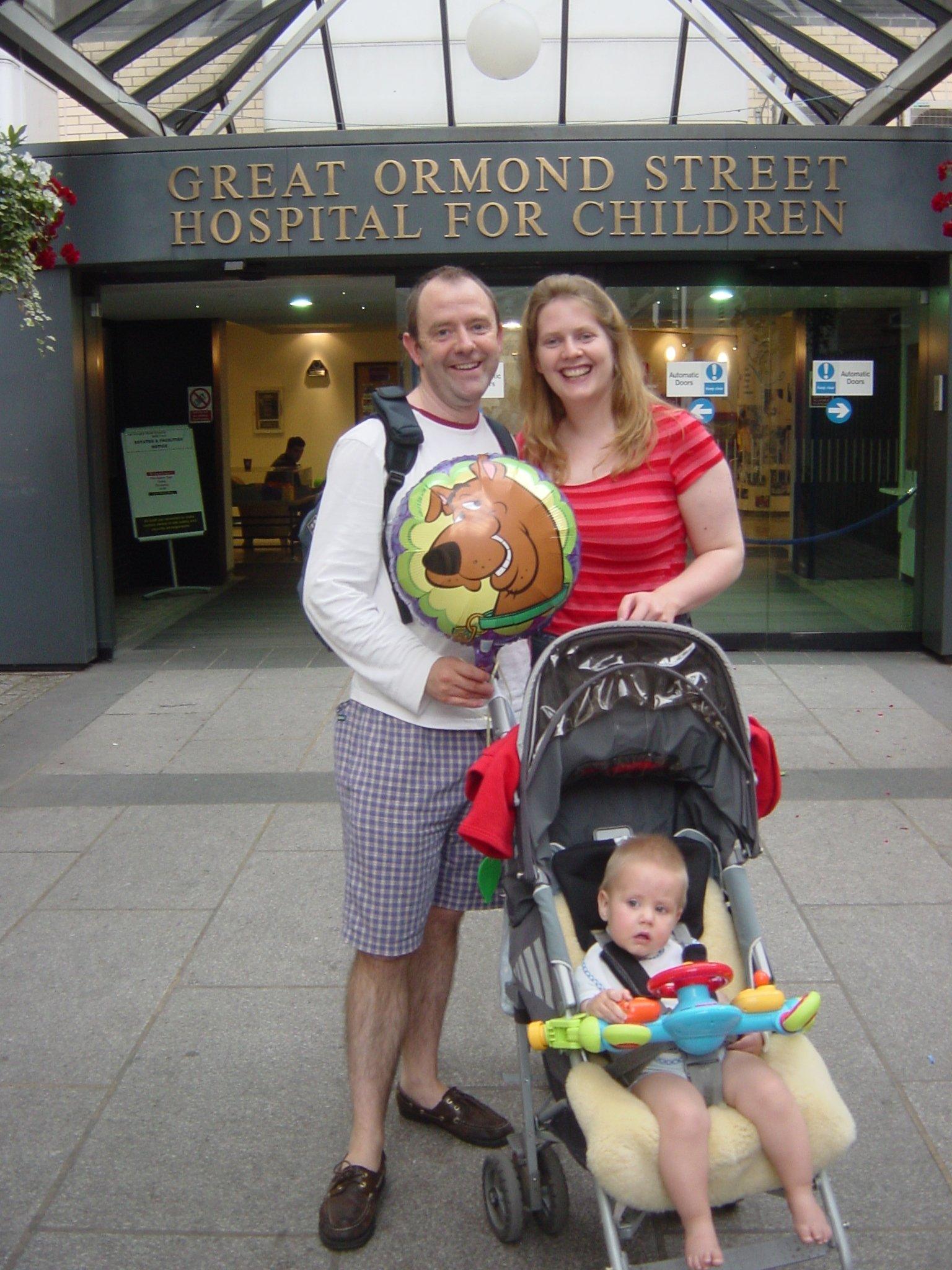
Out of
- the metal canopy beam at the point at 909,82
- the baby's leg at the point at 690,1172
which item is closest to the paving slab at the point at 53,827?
the baby's leg at the point at 690,1172

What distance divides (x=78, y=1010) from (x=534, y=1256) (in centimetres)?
172

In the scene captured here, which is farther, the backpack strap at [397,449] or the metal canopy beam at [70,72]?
the metal canopy beam at [70,72]

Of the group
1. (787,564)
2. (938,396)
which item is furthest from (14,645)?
(938,396)

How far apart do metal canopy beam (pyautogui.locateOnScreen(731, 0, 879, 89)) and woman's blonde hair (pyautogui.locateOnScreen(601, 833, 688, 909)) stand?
7.10m

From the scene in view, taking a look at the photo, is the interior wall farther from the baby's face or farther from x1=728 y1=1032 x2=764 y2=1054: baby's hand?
x1=728 y1=1032 x2=764 y2=1054: baby's hand

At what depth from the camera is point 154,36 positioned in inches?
314

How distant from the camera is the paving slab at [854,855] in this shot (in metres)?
4.70

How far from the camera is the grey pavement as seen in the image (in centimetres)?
285

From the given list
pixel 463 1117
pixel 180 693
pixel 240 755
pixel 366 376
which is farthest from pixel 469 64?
pixel 366 376

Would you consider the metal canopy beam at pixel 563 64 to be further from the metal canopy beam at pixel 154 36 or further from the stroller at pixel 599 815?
the stroller at pixel 599 815

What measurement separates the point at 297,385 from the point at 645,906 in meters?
17.0

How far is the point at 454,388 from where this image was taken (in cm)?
282

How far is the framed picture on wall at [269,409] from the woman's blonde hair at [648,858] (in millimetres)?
16882

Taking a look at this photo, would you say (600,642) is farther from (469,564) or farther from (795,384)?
(795,384)
